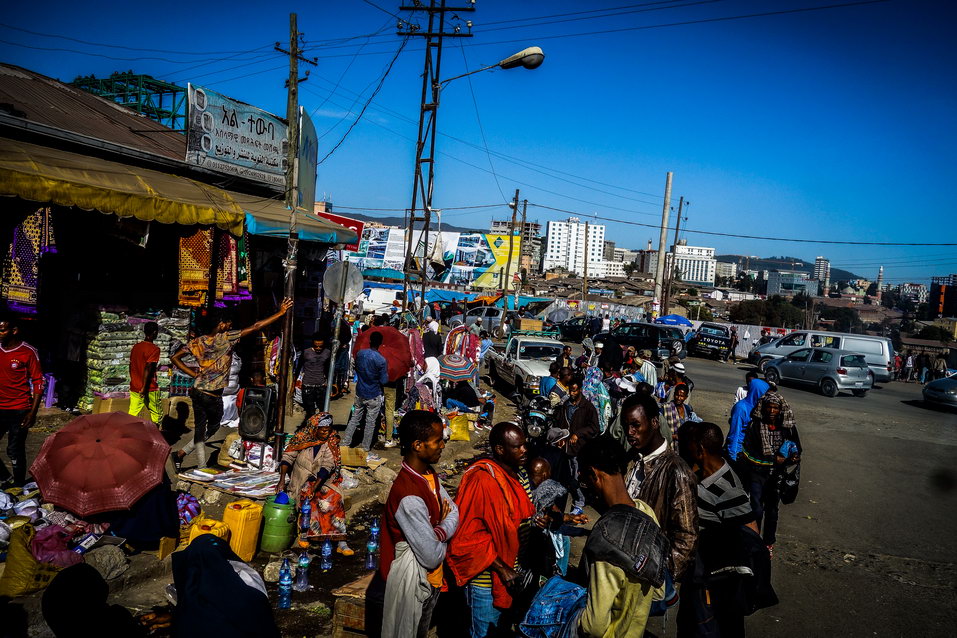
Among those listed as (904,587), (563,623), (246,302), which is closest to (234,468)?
(246,302)

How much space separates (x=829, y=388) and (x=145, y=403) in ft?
68.0

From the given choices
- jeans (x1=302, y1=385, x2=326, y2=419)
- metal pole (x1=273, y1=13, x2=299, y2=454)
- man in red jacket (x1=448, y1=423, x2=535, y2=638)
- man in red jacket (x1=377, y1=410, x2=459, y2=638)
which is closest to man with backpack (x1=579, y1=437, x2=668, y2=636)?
man in red jacket (x1=448, y1=423, x2=535, y2=638)

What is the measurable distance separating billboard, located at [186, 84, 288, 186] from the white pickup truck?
736 cm

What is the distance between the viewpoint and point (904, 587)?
606 centimetres

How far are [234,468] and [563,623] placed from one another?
6.03 m

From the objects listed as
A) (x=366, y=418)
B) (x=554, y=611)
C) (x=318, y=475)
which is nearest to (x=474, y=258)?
(x=366, y=418)

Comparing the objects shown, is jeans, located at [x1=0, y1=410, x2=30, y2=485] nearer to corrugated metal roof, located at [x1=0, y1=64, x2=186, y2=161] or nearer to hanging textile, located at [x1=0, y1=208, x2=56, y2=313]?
hanging textile, located at [x1=0, y1=208, x2=56, y2=313]

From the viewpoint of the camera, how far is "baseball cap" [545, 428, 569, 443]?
687 centimetres

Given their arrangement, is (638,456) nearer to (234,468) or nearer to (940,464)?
(234,468)

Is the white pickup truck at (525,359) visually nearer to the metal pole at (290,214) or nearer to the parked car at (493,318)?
the metal pole at (290,214)

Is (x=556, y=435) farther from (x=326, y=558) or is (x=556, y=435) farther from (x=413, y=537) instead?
(x=413, y=537)

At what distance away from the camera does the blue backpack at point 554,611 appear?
9.88 feet

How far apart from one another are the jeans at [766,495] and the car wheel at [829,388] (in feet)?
54.1

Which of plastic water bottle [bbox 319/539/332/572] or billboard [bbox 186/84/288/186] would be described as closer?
plastic water bottle [bbox 319/539/332/572]
